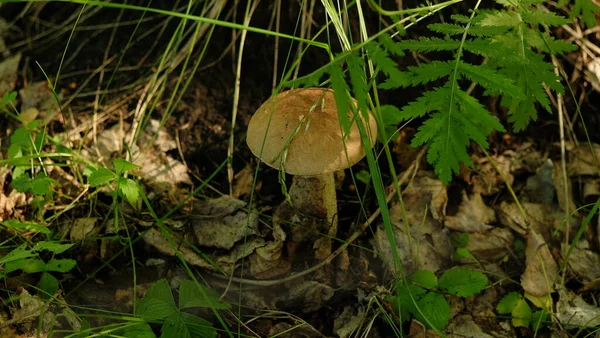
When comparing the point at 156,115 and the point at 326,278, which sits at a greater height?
the point at 156,115

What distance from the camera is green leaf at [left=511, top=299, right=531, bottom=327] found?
2.32m

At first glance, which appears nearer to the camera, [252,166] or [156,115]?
[252,166]

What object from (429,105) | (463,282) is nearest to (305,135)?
(429,105)

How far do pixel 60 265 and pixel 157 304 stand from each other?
49cm

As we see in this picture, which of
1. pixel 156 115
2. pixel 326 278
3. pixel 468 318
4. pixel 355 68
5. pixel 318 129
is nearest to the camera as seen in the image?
pixel 355 68

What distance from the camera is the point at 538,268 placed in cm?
247

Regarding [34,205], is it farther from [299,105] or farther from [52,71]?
[299,105]

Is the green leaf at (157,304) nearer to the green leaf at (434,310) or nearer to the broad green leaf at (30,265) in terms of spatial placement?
the broad green leaf at (30,265)

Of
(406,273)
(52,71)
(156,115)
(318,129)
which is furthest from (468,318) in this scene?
(52,71)

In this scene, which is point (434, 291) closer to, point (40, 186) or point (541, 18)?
point (541, 18)

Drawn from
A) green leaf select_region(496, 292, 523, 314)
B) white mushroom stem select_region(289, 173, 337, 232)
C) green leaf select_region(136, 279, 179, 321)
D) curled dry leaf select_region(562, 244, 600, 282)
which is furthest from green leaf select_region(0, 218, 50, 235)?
curled dry leaf select_region(562, 244, 600, 282)

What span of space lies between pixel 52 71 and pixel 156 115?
83 cm

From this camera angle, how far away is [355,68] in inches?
64.3

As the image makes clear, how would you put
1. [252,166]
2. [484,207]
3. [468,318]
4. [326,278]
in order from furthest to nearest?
1. [252,166]
2. [484,207]
3. [326,278]
4. [468,318]
